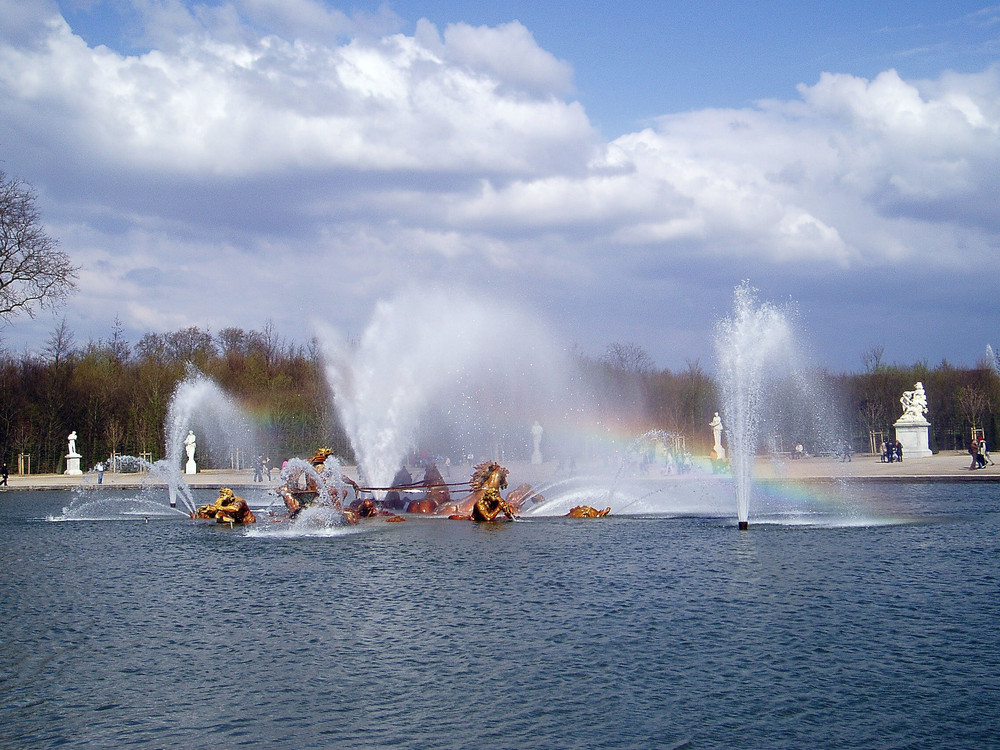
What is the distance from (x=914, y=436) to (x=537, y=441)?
30.8 m

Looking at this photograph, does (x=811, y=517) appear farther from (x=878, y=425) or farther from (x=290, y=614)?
(x=878, y=425)

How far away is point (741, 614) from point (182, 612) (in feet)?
29.3

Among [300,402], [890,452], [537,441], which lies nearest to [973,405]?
[890,452]

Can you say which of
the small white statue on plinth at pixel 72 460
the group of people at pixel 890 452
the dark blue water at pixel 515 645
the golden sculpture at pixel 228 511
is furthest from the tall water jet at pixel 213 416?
the dark blue water at pixel 515 645

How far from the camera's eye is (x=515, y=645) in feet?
42.1

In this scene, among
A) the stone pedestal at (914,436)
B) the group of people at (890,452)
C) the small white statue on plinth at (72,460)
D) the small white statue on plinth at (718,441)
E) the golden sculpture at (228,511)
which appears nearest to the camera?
the golden sculpture at (228,511)

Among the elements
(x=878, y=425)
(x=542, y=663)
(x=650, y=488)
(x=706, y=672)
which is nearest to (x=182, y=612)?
(x=542, y=663)

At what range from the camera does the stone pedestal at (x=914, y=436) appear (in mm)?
62156

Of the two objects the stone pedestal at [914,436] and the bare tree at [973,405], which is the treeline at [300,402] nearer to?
the bare tree at [973,405]

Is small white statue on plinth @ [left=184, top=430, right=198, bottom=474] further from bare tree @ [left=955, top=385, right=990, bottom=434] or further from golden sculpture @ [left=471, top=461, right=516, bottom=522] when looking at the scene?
bare tree @ [left=955, top=385, right=990, bottom=434]

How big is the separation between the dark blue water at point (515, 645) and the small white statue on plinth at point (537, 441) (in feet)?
189

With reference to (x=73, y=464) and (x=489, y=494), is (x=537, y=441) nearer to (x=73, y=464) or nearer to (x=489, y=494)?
(x=73, y=464)

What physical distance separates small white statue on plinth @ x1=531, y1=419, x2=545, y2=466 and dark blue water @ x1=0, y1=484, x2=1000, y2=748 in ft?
189

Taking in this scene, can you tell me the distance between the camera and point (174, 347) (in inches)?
4161
